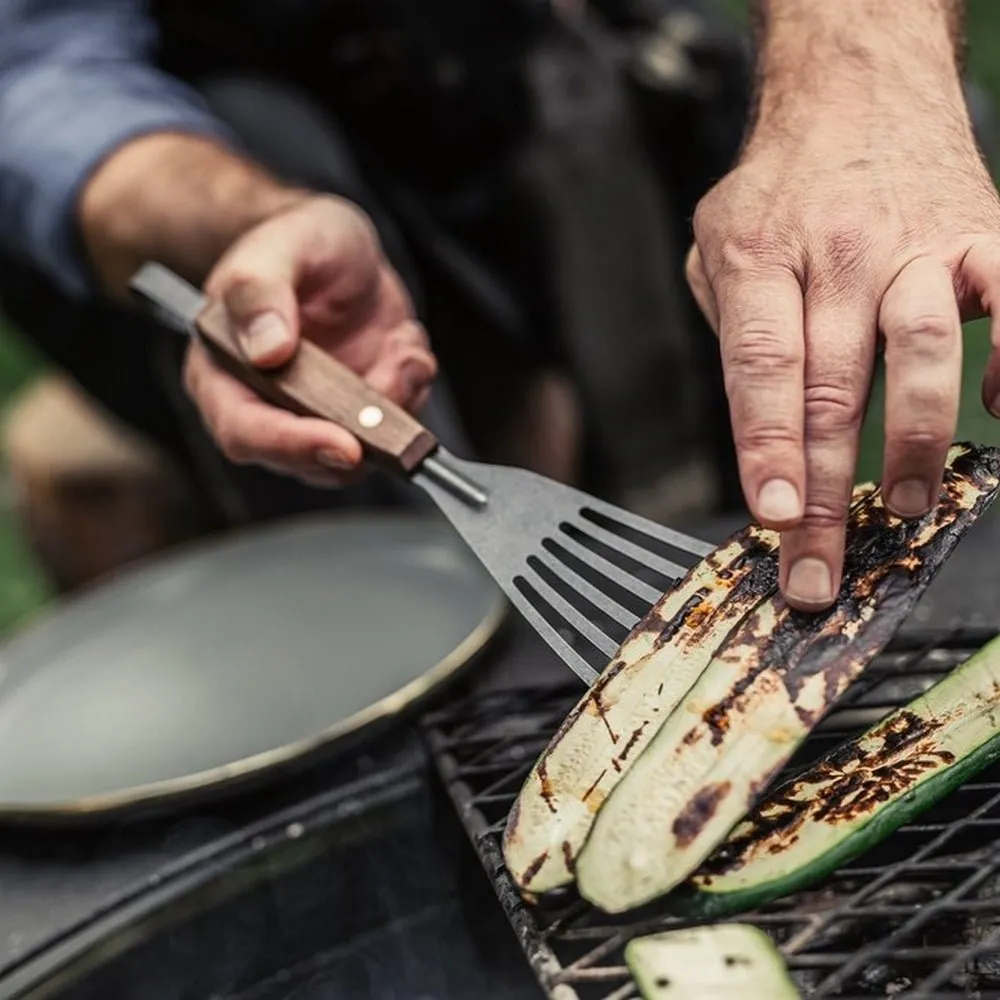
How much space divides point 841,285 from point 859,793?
45 cm

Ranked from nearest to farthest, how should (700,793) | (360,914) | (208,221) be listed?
(700,793) → (360,914) → (208,221)

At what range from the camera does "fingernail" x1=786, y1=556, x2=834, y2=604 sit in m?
1.08

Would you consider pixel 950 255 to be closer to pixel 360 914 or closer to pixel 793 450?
pixel 793 450

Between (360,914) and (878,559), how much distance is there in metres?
0.82

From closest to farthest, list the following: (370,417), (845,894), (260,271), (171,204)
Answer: (845,894)
(370,417)
(260,271)
(171,204)

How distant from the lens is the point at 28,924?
143cm

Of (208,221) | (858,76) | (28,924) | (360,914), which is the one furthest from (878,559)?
(208,221)

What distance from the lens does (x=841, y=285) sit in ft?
3.70

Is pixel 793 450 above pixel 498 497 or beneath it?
above

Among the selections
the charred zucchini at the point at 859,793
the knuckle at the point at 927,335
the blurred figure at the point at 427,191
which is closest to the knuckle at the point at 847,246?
the knuckle at the point at 927,335

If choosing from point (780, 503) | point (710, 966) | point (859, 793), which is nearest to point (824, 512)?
point (780, 503)

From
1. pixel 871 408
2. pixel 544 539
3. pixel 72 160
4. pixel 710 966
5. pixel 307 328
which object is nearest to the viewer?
pixel 710 966

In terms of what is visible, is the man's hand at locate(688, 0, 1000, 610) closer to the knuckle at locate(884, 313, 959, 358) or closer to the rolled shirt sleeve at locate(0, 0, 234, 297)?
the knuckle at locate(884, 313, 959, 358)

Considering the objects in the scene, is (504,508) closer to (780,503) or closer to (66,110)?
(780,503)
